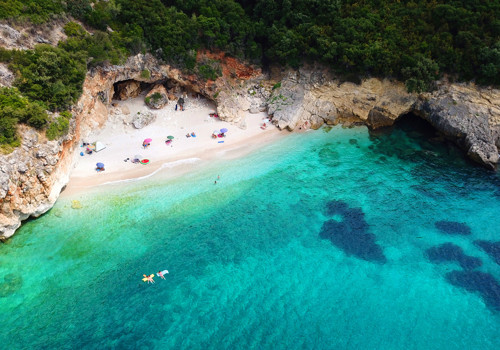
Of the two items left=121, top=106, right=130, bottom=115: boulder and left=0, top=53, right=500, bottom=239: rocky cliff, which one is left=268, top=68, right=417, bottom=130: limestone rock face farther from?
left=121, top=106, right=130, bottom=115: boulder

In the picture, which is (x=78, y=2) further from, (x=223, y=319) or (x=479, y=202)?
(x=479, y=202)

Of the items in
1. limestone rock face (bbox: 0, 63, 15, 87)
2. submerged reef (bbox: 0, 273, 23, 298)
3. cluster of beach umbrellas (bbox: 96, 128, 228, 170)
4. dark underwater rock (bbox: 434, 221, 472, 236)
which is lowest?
dark underwater rock (bbox: 434, 221, 472, 236)

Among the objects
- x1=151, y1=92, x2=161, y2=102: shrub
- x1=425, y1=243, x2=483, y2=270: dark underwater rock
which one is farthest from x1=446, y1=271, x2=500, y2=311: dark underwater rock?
x1=151, y1=92, x2=161, y2=102: shrub

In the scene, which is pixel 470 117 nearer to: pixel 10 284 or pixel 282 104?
pixel 282 104

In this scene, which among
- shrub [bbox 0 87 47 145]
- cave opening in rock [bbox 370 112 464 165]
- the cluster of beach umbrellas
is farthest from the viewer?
cave opening in rock [bbox 370 112 464 165]

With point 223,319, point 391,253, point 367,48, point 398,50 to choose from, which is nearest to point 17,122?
point 223,319

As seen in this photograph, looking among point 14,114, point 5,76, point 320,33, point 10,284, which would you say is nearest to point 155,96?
point 5,76

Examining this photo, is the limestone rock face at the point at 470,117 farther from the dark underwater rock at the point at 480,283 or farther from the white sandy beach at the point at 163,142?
the white sandy beach at the point at 163,142
